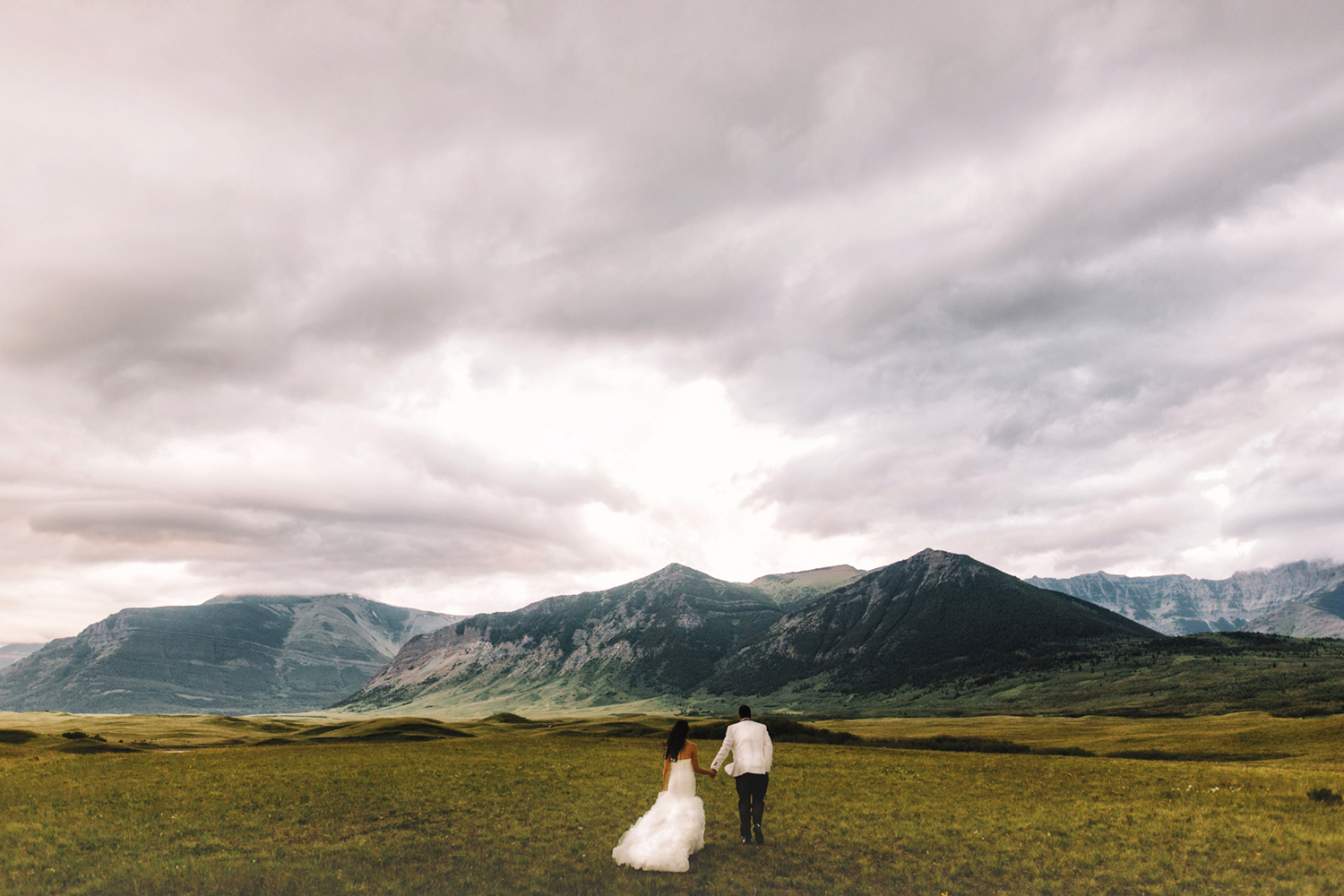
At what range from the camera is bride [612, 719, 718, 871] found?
2233 cm

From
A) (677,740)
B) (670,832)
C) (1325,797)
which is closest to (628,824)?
(670,832)

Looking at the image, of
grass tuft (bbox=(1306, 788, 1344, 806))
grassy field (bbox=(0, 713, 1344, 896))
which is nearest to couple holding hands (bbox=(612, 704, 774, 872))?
grassy field (bbox=(0, 713, 1344, 896))

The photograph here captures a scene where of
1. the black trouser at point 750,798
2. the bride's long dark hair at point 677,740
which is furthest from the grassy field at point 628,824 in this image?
the bride's long dark hair at point 677,740

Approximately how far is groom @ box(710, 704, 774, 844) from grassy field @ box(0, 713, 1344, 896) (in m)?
1.57

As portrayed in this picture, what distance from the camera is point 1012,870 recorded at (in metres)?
23.6

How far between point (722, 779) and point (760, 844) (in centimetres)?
1792

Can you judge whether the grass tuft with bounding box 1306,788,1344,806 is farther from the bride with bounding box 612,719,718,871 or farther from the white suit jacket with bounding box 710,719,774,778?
the bride with bounding box 612,719,718,871

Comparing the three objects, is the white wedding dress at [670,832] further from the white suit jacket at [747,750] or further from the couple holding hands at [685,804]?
the white suit jacket at [747,750]

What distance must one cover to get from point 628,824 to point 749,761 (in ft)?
26.7

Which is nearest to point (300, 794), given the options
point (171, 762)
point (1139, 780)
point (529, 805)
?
point (529, 805)

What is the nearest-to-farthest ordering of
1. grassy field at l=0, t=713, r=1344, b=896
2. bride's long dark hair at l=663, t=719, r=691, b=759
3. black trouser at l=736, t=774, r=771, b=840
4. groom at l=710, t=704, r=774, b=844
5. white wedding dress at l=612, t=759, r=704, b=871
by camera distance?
grassy field at l=0, t=713, r=1344, b=896 → white wedding dress at l=612, t=759, r=704, b=871 → bride's long dark hair at l=663, t=719, r=691, b=759 → groom at l=710, t=704, r=774, b=844 → black trouser at l=736, t=774, r=771, b=840

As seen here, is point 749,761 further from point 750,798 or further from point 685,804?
point 685,804

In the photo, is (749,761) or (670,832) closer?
(670,832)

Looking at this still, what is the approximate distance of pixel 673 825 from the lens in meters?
23.3
